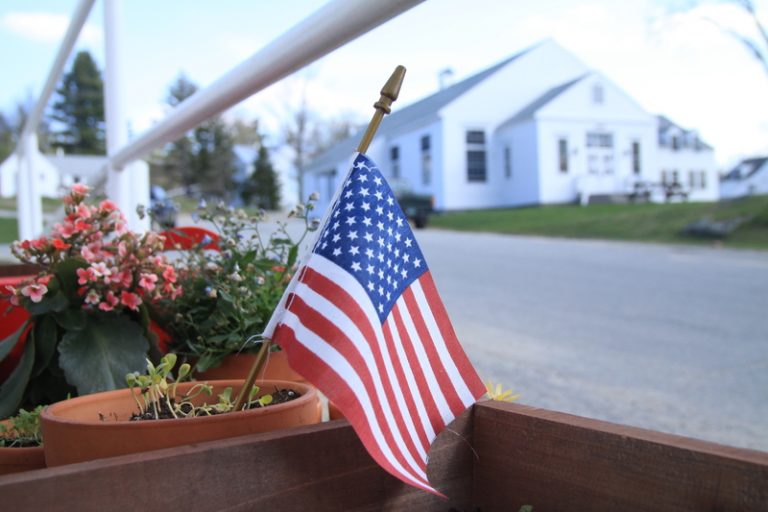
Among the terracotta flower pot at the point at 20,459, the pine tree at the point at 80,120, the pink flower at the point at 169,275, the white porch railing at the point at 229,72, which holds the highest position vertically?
the pine tree at the point at 80,120

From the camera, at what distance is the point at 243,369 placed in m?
1.85

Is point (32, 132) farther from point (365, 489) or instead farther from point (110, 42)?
point (365, 489)

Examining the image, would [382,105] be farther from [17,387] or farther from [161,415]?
[17,387]

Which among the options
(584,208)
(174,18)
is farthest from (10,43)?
(584,208)

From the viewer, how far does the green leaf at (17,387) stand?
5.31ft

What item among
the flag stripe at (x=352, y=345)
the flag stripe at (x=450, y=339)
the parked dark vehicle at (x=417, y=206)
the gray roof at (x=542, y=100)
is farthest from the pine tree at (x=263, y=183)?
the flag stripe at (x=352, y=345)

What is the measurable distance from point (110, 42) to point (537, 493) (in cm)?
226

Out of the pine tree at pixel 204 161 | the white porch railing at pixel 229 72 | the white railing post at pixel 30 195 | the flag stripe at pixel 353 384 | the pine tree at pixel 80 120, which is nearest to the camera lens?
the flag stripe at pixel 353 384

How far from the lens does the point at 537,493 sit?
3.75 ft

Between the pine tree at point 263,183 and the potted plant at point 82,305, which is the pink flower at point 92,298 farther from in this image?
the pine tree at point 263,183

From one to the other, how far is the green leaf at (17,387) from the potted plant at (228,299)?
35cm

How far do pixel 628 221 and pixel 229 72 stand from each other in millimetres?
21067

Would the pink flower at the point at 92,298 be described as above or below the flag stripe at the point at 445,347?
above

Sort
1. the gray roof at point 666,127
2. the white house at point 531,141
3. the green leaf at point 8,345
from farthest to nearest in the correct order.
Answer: the gray roof at point 666,127 → the white house at point 531,141 → the green leaf at point 8,345
